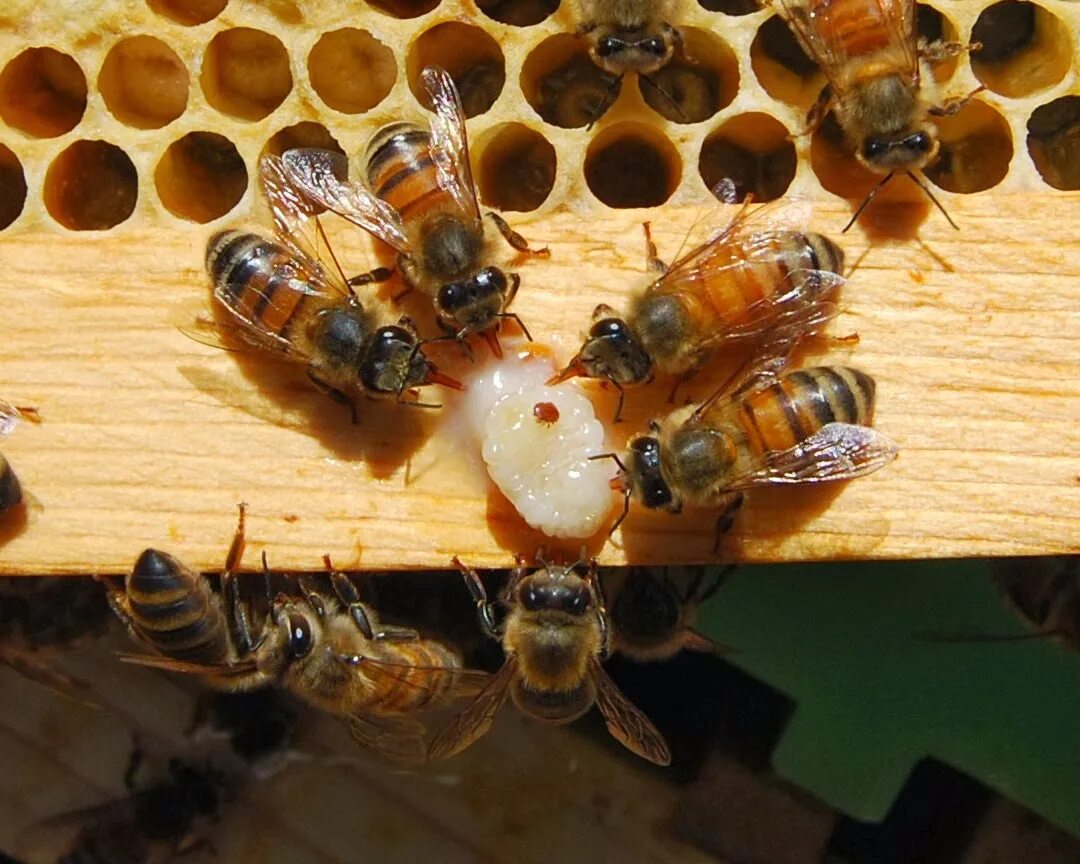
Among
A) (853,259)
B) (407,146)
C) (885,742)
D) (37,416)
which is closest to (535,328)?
(407,146)

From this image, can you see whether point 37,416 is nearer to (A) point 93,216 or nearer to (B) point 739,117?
(A) point 93,216

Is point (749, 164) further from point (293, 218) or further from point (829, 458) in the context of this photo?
point (293, 218)

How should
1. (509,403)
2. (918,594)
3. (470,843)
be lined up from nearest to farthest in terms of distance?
(509,403) → (918,594) → (470,843)

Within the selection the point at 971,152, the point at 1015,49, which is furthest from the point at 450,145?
the point at 1015,49

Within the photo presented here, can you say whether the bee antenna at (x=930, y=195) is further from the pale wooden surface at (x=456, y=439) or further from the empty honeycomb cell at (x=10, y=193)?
the empty honeycomb cell at (x=10, y=193)

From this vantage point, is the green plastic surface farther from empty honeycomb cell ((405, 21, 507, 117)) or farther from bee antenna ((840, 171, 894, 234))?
empty honeycomb cell ((405, 21, 507, 117))

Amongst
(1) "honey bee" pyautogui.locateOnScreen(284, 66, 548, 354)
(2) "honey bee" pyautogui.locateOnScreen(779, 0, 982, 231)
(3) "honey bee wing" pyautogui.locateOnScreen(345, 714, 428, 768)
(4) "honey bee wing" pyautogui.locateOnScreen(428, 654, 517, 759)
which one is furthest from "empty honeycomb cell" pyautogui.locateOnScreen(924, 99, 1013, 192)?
(3) "honey bee wing" pyautogui.locateOnScreen(345, 714, 428, 768)

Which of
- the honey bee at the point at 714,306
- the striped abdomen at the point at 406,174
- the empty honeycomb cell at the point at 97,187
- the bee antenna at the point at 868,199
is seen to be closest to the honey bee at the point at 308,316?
the striped abdomen at the point at 406,174
